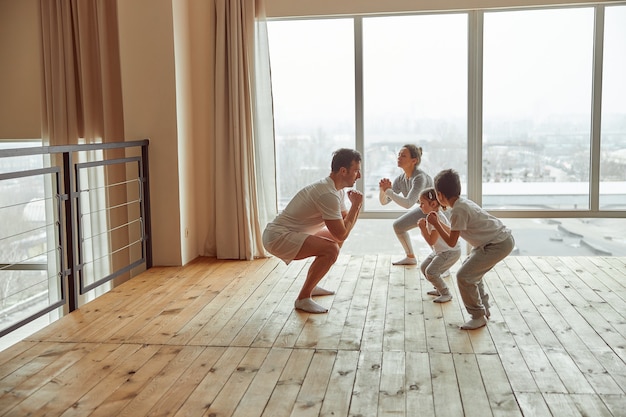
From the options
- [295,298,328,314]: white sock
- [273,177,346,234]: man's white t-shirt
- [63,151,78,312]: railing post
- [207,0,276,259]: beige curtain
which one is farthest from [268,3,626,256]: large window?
[63,151,78,312]: railing post

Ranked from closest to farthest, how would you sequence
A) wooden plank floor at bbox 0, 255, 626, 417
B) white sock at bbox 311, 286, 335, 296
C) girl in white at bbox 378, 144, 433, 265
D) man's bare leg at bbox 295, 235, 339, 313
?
wooden plank floor at bbox 0, 255, 626, 417 < man's bare leg at bbox 295, 235, 339, 313 < white sock at bbox 311, 286, 335, 296 < girl in white at bbox 378, 144, 433, 265

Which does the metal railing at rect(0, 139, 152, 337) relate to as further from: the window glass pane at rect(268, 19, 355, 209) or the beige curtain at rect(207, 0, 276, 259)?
the window glass pane at rect(268, 19, 355, 209)

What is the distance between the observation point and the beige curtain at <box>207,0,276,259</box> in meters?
5.83

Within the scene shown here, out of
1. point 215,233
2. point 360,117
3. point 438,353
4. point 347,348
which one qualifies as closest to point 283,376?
point 347,348

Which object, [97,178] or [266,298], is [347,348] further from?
[97,178]

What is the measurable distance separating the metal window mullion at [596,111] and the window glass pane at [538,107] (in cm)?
4

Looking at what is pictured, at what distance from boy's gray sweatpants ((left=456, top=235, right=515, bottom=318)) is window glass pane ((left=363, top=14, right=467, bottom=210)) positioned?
7.60ft

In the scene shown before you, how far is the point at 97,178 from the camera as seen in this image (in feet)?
20.6

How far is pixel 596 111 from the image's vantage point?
5.91m

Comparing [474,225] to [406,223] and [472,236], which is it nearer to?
[472,236]

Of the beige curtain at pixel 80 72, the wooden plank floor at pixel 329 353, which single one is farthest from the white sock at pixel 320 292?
the beige curtain at pixel 80 72

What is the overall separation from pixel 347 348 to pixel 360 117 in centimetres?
304

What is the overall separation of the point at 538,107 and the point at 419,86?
40.2 inches

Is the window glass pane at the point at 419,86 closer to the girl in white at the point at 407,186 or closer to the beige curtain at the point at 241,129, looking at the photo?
the girl in white at the point at 407,186
